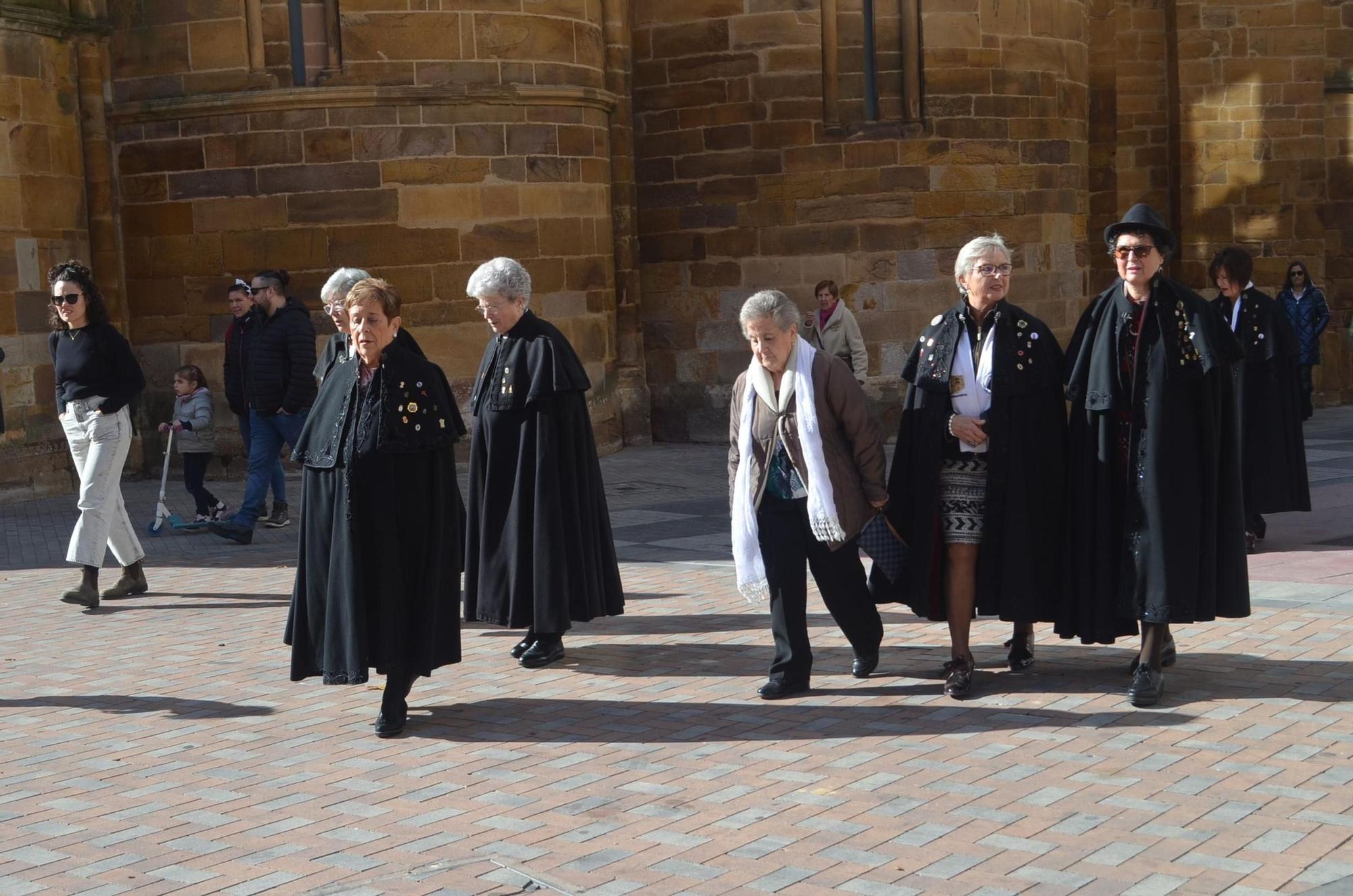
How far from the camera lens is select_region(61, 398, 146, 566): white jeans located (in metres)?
9.82

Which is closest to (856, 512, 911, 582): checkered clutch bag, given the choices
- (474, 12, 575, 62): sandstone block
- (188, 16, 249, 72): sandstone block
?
(474, 12, 575, 62): sandstone block

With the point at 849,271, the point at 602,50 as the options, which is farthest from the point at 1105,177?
the point at 602,50

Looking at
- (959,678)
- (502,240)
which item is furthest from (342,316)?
(502,240)

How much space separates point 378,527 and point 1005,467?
95.7 inches

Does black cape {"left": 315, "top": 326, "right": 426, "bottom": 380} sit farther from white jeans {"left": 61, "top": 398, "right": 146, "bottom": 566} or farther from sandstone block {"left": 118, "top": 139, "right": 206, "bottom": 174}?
sandstone block {"left": 118, "top": 139, "right": 206, "bottom": 174}

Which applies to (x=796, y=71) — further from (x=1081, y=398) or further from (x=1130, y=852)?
(x=1130, y=852)

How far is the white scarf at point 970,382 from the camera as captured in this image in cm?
712

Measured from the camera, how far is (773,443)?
7.25 m

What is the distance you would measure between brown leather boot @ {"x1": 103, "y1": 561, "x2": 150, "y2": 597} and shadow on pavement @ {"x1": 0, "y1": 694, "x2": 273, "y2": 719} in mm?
2568

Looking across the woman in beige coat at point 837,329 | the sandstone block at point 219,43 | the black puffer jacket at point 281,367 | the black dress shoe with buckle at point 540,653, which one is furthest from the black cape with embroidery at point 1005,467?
the sandstone block at point 219,43

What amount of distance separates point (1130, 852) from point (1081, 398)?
2469mm

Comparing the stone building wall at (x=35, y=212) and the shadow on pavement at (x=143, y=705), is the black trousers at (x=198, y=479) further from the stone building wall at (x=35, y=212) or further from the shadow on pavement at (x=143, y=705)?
the shadow on pavement at (x=143, y=705)

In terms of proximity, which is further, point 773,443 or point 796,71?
point 796,71

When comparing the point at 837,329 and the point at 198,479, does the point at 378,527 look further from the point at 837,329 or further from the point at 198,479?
the point at 837,329
